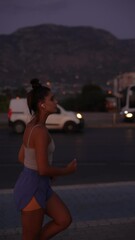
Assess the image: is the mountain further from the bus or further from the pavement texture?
the pavement texture

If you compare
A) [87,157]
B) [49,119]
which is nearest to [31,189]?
[87,157]

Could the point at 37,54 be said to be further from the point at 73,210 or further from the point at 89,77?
the point at 73,210

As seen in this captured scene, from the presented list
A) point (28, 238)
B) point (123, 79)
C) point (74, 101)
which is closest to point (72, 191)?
point (28, 238)

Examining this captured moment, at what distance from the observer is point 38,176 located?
452 cm

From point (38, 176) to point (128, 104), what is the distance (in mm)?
28651

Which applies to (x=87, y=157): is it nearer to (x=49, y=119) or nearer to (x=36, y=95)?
(x=49, y=119)

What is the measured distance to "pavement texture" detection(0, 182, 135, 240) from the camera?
6340 mm

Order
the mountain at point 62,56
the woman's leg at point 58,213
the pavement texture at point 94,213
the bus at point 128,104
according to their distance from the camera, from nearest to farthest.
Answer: the woman's leg at point 58,213
the pavement texture at point 94,213
the bus at point 128,104
the mountain at point 62,56

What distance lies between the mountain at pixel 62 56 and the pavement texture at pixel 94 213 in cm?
7971

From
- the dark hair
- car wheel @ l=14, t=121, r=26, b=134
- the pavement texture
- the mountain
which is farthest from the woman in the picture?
the mountain

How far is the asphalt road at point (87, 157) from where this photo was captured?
11148mm

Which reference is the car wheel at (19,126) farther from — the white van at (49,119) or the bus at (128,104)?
the bus at (128,104)

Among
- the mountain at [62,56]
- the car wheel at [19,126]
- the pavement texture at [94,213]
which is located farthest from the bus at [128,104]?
the mountain at [62,56]

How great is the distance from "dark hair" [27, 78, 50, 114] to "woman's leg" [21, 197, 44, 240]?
744mm
